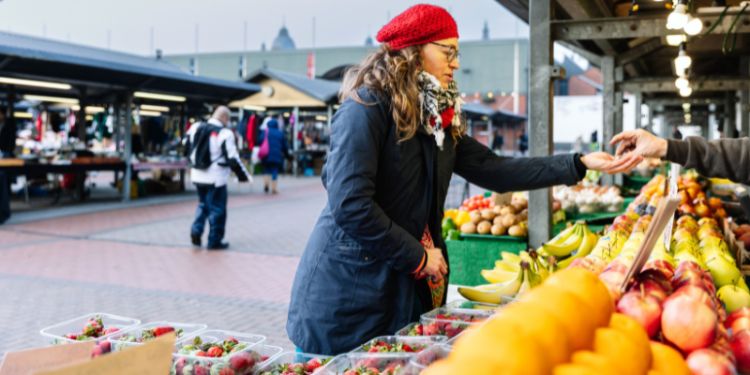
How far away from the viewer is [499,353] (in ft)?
3.53

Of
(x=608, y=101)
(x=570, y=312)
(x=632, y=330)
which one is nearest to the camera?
(x=570, y=312)

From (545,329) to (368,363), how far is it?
90 centimetres

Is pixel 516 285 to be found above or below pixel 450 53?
below

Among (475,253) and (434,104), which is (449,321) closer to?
(434,104)

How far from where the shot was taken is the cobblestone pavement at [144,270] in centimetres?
631

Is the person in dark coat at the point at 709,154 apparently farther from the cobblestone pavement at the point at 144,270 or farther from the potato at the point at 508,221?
the cobblestone pavement at the point at 144,270

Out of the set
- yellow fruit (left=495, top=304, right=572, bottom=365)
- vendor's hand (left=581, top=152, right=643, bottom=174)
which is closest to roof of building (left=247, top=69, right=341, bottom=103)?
vendor's hand (left=581, top=152, right=643, bottom=174)

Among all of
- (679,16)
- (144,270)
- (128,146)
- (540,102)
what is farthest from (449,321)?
(128,146)

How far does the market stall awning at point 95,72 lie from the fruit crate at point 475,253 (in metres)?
9.86

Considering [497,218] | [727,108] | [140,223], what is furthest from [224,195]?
[727,108]

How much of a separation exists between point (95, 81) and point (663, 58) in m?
11.8

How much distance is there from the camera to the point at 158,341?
1551 mm

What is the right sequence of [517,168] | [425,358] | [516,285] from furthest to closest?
[516,285] → [517,168] → [425,358]

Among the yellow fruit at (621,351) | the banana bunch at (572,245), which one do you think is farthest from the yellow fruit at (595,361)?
the banana bunch at (572,245)
